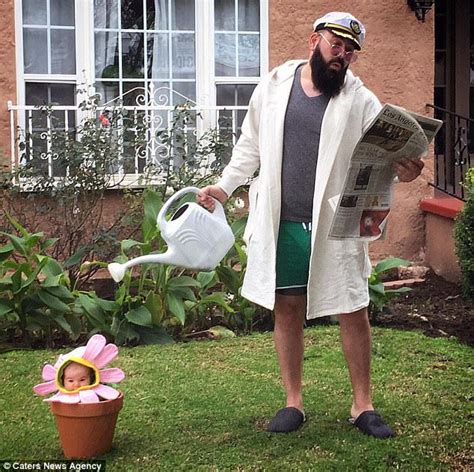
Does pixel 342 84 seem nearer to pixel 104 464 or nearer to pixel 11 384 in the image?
pixel 104 464

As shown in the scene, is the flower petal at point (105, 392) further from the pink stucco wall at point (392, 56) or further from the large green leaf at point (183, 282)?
the pink stucco wall at point (392, 56)

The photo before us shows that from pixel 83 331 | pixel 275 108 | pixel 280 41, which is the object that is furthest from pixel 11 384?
pixel 280 41

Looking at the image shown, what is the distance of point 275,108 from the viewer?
3.99m

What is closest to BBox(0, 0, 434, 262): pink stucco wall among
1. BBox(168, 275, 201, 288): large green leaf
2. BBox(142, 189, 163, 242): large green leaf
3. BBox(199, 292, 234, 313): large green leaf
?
BBox(142, 189, 163, 242): large green leaf

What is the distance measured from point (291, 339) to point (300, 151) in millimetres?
845

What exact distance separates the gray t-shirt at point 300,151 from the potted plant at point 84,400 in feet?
3.33

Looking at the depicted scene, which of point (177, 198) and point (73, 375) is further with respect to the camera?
point (177, 198)

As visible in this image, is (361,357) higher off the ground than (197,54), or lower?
lower

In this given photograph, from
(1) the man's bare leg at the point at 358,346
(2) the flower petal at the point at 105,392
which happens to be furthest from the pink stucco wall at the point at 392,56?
(2) the flower petal at the point at 105,392

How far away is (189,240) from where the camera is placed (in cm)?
392

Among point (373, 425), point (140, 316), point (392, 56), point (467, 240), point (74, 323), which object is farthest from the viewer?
point (392, 56)

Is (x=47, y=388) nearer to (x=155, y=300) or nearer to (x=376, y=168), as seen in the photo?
(x=376, y=168)

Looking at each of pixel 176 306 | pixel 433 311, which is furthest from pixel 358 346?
pixel 433 311

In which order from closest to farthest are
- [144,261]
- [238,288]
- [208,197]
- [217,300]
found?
[144,261]
[208,197]
[217,300]
[238,288]
